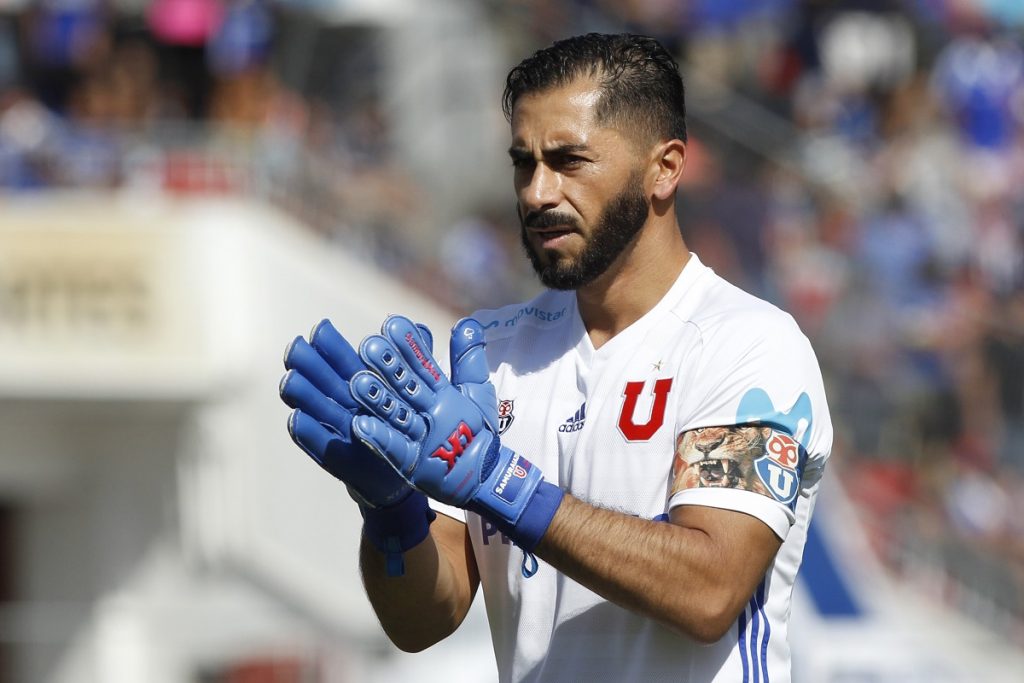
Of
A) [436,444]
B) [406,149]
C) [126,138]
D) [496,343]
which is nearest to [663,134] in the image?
[496,343]

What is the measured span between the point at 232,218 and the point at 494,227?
1860 mm

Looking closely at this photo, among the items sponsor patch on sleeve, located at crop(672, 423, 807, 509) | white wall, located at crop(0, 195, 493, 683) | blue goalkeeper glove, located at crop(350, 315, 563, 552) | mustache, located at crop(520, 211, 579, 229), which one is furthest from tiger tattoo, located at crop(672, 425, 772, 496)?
white wall, located at crop(0, 195, 493, 683)

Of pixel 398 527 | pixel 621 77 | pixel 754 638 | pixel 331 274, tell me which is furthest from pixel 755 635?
pixel 331 274

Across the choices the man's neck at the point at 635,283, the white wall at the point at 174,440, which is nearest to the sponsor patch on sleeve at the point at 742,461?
the man's neck at the point at 635,283

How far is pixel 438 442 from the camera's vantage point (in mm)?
3285

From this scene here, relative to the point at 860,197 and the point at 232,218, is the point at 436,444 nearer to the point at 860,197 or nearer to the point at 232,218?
the point at 232,218

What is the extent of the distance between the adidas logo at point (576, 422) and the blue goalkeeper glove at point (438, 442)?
0.27m

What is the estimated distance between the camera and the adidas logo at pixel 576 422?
3615 mm

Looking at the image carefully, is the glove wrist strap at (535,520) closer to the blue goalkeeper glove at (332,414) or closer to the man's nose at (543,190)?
the blue goalkeeper glove at (332,414)

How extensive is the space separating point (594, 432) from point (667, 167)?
0.56m

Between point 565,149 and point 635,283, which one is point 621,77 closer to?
point 565,149

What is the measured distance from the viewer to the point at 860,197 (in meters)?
13.0

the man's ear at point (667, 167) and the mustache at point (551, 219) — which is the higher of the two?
the man's ear at point (667, 167)

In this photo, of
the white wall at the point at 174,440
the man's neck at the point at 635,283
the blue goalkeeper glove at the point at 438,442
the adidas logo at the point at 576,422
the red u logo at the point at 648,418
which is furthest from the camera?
the white wall at the point at 174,440
